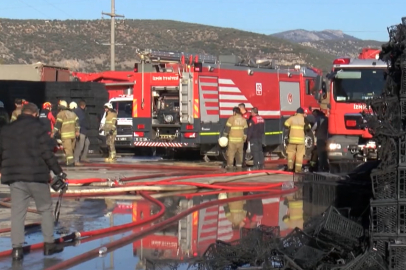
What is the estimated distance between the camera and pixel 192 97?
20.2 m

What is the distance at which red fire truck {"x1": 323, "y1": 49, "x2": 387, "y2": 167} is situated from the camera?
54.7ft

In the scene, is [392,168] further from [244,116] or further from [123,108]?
[123,108]

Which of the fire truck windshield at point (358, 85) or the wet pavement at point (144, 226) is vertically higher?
the fire truck windshield at point (358, 85)

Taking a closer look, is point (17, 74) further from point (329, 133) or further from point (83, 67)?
point (83, 67)

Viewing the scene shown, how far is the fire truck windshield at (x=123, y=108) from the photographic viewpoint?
24.5 meters

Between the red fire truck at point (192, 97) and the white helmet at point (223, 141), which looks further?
the red fire truck at point (192, 97)

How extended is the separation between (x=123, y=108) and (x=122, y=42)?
2269 inches

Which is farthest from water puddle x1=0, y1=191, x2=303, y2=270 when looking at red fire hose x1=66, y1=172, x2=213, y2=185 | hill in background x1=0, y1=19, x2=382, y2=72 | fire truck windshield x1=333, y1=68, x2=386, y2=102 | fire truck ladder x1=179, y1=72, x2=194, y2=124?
hill in background x1=0, y1=19, x2=382, y2=72

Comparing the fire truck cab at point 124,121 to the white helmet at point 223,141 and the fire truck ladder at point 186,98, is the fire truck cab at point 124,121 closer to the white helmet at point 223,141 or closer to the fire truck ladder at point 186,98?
the fire truck ladder at point 186,98

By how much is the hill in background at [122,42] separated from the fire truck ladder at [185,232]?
5890 cm

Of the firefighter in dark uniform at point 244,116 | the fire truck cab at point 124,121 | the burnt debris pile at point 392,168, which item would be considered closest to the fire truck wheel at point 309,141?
the firefighter in dark uniform at point 244,116

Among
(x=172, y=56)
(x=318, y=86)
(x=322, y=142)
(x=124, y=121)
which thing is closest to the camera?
(x=318, y=86)

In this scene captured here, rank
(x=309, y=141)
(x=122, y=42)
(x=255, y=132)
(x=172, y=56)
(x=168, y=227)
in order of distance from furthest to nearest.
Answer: (x=122, y=42) < (x=172, y=56) < (x=309, y=141) < (x=255, y=132) < (x=168, y=227)

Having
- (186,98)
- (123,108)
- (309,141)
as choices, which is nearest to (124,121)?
(123,108)
